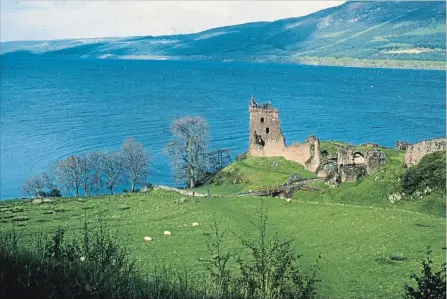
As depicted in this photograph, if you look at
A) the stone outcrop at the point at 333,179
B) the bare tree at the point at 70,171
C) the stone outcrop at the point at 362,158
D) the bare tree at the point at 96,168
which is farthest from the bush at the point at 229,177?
the bare tree at the point at 70,171

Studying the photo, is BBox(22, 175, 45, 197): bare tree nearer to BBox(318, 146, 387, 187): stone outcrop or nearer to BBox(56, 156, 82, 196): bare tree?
BBox(56, 156, 82, 196): bare tree

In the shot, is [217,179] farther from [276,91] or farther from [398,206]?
[276,91]

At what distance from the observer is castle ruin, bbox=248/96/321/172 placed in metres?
58.4

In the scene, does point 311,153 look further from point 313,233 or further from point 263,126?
point 313,233

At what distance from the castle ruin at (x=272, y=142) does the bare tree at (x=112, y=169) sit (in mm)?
19221

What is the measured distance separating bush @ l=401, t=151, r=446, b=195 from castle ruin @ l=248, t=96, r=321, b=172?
1823cm

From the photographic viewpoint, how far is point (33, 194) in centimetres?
7100

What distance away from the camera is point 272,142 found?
64.2 m

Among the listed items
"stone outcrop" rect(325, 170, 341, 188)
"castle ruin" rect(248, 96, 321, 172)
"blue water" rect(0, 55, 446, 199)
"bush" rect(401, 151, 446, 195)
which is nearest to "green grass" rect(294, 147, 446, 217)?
"stone outcrop" rect(325, 170, 341, 188)

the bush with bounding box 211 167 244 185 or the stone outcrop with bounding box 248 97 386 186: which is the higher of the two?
the stone outcrop with bounding box 248 97 386 186

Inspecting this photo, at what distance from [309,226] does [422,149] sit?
18.2 m

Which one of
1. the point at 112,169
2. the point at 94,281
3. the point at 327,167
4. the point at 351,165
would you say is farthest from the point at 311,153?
the point at 94,281

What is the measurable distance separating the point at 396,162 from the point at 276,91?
151m

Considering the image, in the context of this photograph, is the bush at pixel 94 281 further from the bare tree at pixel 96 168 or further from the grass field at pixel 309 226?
the bare tree at pixel 96 168
